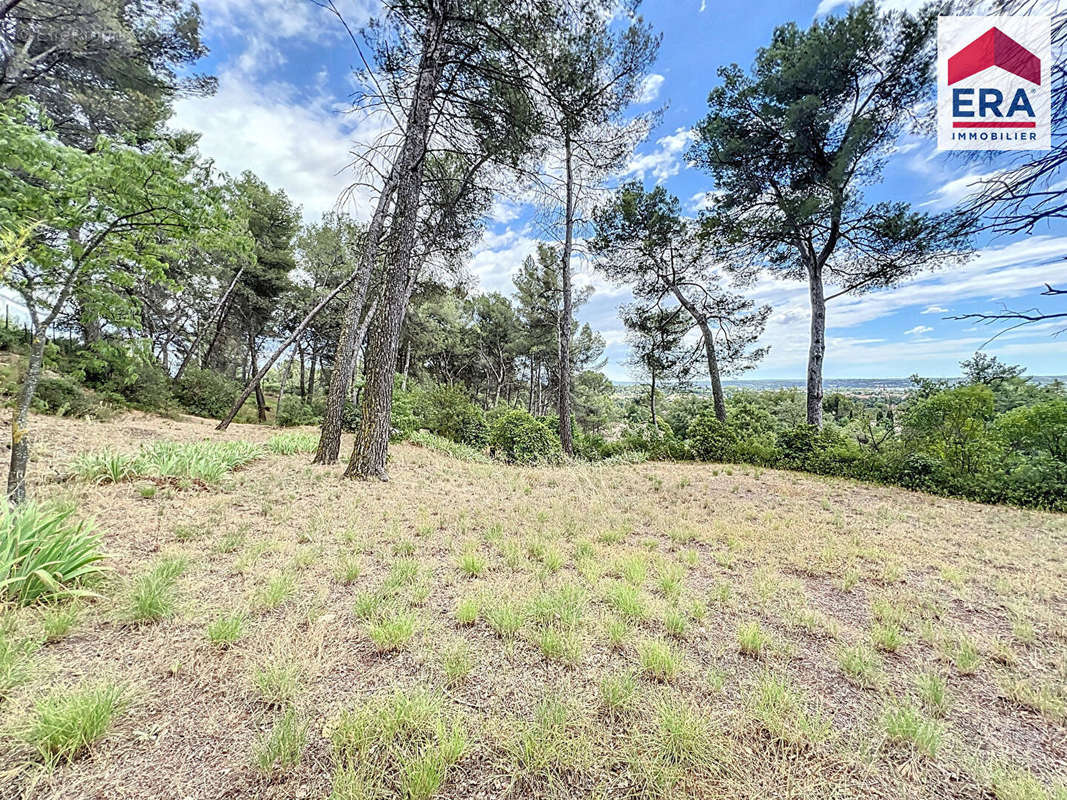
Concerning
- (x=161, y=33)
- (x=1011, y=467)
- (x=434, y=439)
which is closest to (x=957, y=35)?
(x=1011, y=467)

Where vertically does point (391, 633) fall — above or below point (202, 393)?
below

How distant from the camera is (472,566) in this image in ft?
8.22

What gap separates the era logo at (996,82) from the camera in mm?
2430

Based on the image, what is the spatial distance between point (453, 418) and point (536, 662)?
9669mm

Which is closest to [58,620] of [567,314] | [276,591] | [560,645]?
[276,591]

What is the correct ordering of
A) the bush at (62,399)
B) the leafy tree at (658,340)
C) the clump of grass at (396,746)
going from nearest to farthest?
the clump of grass at (396,746) → the bush at (62,399) → the leafy tree at (658,340)

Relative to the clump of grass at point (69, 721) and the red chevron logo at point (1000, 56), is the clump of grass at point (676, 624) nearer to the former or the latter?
the clump of grass at point (69, 721)

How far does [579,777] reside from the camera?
1.14 m

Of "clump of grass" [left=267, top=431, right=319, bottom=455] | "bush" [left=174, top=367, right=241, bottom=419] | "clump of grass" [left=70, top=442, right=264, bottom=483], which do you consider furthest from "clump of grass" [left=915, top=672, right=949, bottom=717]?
"bush" [left=174, top=367, right=241, bottom=419]

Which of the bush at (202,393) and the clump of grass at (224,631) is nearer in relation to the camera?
the clump of grass at (224,631)

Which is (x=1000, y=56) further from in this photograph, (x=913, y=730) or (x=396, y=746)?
(x=396, y=746)

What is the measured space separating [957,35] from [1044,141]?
1.93 m

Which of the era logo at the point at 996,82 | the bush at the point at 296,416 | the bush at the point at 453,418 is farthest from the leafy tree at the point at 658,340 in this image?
the bush at the point at 296,416

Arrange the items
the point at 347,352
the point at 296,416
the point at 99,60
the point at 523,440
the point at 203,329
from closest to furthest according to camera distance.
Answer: the point at 347,352 → the point at 99,60 → the point at 523,440 → the point at 296,416 → the point at 203,329
